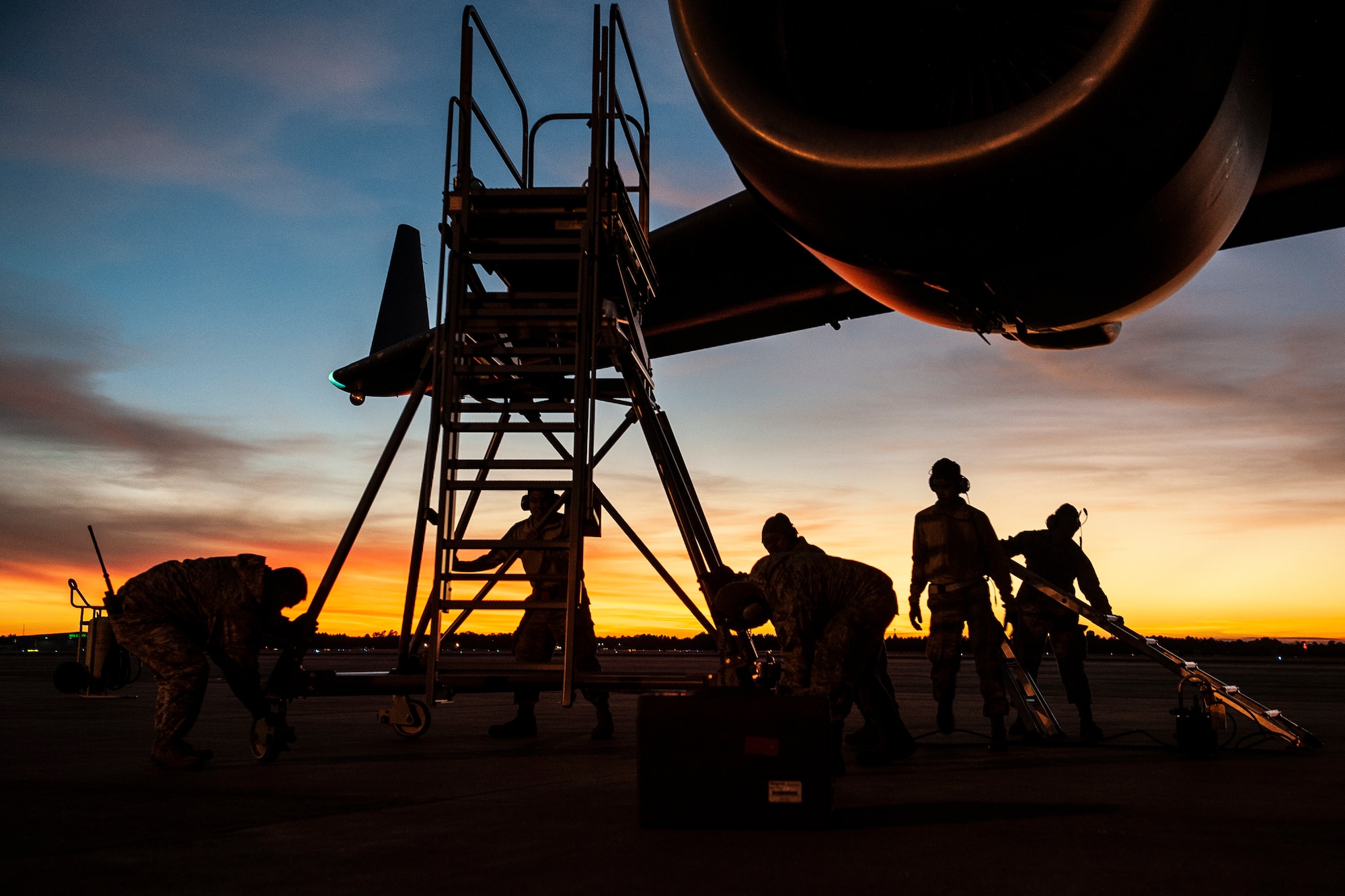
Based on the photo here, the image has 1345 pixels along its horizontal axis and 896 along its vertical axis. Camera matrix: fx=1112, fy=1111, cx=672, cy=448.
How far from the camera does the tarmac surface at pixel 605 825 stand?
3.06 metres

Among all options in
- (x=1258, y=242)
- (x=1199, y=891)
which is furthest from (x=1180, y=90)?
(x=1258, y=242)

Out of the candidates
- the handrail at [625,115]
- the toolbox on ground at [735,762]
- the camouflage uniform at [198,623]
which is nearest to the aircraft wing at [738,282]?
the handrail at [625,115]

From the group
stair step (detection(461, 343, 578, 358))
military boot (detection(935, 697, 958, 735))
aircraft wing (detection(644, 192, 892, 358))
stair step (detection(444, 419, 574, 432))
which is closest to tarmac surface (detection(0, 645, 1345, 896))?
military boot (detection(935, 697, 958, 735))

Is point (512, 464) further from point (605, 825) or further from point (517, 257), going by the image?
point (605, 825)

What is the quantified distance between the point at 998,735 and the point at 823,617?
2.14 meters

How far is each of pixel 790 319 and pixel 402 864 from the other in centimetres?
624

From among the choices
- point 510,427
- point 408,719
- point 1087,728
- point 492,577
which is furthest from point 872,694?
point 408,719

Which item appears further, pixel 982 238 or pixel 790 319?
pixel 790 319

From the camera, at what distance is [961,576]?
7.73 m

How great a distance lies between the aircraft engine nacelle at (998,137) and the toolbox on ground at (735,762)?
1.83 meters

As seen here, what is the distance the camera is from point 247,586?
20.8 feet

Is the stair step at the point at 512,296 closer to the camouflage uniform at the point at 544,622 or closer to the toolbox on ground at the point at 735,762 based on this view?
the camouflage uniform at the point at 544,622

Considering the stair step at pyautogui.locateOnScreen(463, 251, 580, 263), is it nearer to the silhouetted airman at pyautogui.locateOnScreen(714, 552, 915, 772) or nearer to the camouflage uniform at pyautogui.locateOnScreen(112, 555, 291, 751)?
the camouflage uniform at pyautogui.locateOnScreen(112, 555, 291, 751)

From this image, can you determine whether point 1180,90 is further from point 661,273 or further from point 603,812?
point 661,273
